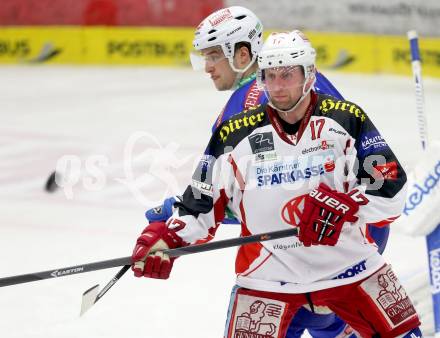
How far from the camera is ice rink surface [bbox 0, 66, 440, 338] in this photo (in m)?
5.63

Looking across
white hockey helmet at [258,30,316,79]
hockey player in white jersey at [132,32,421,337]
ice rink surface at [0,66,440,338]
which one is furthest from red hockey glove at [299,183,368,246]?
ice rink surface at [0,66,440,338]

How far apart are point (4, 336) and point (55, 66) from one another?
909 cm

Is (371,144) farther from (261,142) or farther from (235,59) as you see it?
(235,59)

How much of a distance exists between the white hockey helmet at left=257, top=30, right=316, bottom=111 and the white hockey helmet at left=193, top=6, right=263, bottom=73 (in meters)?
0.79

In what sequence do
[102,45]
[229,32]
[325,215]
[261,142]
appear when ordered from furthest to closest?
[102,45]
[229,32]
[261,142]
[325,215]

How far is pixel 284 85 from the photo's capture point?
363 cm

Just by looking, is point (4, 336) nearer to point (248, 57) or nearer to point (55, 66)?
point (248, 57)

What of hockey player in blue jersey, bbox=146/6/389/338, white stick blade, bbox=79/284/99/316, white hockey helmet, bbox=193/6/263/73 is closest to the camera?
white stick blade, bbox=79/284/99/316

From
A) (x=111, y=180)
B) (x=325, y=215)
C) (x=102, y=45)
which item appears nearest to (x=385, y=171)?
(x=325, y=215)

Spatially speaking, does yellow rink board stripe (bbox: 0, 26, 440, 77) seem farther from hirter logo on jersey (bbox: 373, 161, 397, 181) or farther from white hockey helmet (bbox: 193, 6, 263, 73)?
hirter logo on jersey (bbox: 373, 161, 397, 181)

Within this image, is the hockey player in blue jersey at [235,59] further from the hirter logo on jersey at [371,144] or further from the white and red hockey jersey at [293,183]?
the hirter logo on jersey at [371,144]

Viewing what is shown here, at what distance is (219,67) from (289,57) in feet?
3.02

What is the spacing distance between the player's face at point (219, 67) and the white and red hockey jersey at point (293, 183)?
0.84 metres

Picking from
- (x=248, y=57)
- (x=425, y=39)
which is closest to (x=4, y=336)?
(x=248, y=57)
